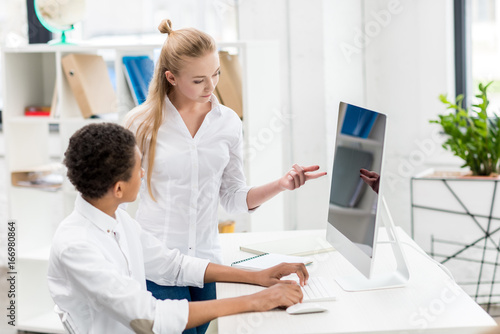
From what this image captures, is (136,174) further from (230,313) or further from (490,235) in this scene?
(490,235)

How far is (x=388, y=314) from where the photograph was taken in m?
1.41

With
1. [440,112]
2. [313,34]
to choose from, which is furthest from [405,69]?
[313,34]

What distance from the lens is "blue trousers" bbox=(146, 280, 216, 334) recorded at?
5.70ft

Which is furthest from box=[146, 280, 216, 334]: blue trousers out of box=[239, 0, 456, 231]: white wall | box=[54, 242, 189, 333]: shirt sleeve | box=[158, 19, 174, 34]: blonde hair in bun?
box=[239, 0, 456, 231]: white wall

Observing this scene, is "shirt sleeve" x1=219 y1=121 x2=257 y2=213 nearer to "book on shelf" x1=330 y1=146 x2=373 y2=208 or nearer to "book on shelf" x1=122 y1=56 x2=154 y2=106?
"book on shelf" x1=330 y1=146 x2=373 y2=208

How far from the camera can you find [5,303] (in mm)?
3527

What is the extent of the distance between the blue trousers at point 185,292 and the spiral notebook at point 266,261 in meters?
0.12

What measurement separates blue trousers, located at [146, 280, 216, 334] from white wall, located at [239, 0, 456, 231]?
170 centimetres

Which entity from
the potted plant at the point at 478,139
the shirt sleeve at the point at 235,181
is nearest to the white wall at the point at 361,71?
the potted plant at the point at 478,139

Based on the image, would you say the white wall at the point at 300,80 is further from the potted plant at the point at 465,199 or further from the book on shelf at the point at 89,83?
the book on shelf at the point at 89,83

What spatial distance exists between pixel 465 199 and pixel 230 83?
4.04 ft

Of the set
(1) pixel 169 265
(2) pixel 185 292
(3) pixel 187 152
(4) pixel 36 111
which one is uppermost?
(4) pixel 36 111

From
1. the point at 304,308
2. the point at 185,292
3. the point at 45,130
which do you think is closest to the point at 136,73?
the point at 45,130

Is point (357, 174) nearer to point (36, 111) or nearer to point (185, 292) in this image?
point (185, 292)
